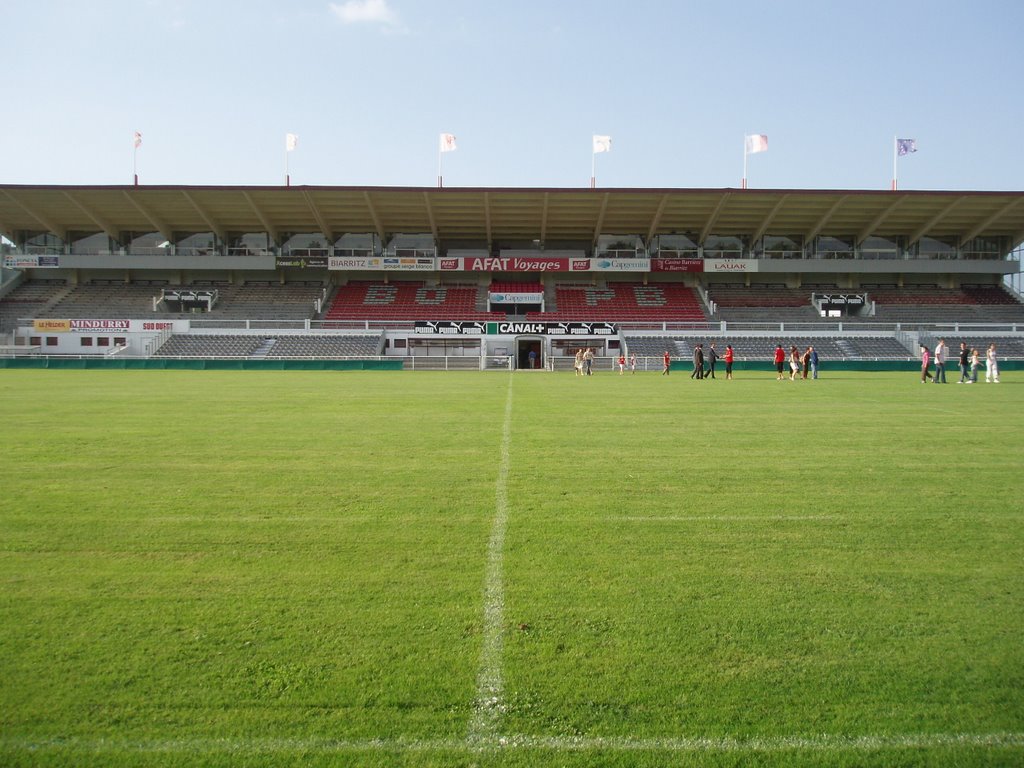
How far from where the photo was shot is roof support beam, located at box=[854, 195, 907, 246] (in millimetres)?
49719

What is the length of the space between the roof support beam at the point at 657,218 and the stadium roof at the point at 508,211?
0.14 m

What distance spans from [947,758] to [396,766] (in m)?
2.30

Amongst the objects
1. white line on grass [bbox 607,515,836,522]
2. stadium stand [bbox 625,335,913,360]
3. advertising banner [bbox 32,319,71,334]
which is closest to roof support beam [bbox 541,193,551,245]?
stadium stand [bbox 625,335,913,360]

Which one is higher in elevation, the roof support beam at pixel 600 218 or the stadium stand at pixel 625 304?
the roof support beam at pixel 600 218

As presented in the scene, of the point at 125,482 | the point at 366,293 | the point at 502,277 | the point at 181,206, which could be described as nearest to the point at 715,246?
the point at 502,277

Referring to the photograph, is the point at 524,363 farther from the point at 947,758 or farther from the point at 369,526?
the point at 947,758

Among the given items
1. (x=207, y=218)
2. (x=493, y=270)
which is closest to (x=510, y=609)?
(x=493, y=270)

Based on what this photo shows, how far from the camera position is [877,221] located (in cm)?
5175

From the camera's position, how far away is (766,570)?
4.63m

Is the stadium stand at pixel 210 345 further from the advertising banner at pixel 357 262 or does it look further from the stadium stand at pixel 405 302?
the advertising banner at pixel 357 262

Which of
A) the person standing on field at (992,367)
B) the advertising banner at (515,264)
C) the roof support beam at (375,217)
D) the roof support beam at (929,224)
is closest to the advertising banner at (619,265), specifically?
the advertising banner at (515,264)

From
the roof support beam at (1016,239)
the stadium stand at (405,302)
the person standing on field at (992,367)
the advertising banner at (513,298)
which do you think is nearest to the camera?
the person standing on field at (992,367)

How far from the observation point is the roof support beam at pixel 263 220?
4915cm

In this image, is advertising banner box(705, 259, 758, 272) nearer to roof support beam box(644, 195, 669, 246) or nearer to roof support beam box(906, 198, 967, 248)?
roof support beam box(644, 195, 669, 246)
